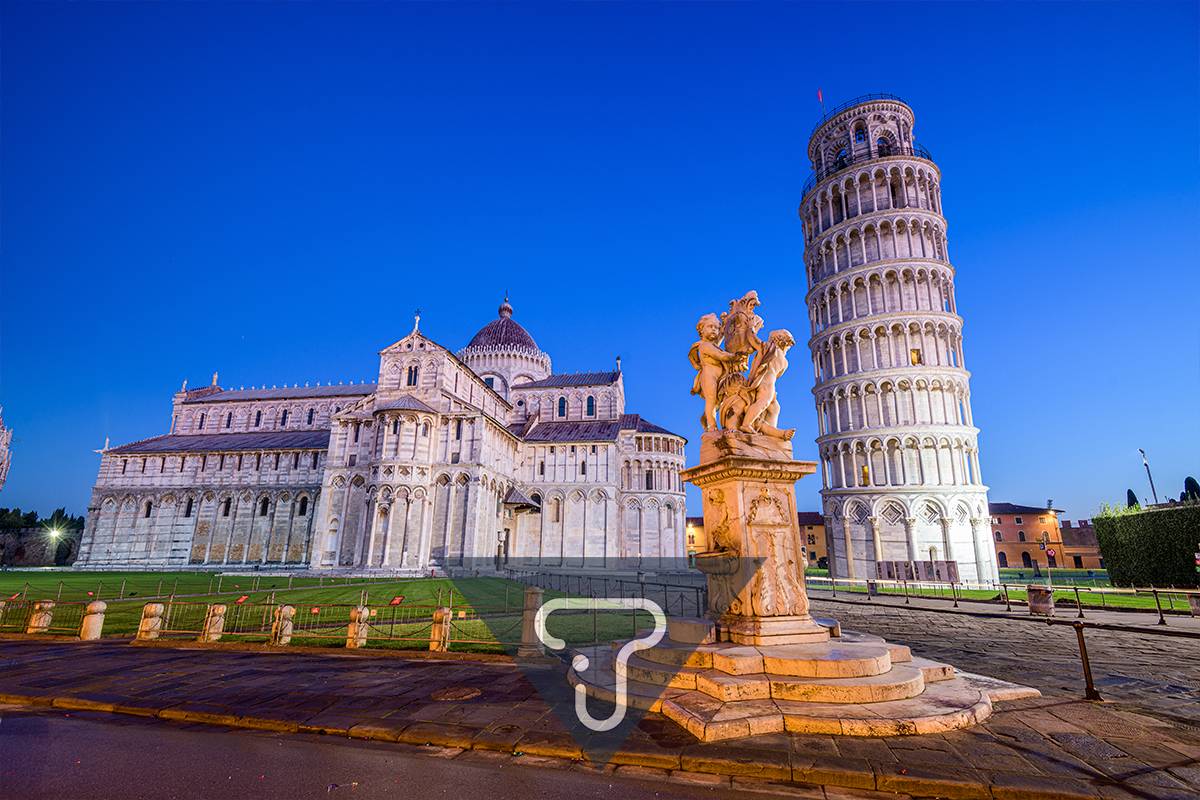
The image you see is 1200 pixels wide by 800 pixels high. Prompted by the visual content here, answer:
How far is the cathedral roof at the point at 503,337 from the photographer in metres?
63.5

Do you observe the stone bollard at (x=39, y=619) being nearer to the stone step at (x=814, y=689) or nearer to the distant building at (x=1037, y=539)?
the stone step at (x=814, y=689)

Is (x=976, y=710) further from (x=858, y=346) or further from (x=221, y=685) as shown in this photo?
(x=858, y=346)

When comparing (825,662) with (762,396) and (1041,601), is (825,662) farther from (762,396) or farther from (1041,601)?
(1041,601)

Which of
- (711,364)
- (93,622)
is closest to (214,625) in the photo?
(93,622)

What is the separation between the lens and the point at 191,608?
1842cm

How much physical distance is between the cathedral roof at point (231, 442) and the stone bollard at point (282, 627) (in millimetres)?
40074

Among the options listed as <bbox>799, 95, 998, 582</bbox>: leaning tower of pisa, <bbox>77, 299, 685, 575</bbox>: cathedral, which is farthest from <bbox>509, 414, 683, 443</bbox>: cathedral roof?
<bbox>799, 95, 998, 582</bbox>: leaning tower of pisa

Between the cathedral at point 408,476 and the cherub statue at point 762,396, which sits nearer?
the cherub statue at point 762,396

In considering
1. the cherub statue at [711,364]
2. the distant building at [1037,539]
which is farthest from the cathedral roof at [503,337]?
the distant building at [1037,539]

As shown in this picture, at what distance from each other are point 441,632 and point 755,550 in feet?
22.5

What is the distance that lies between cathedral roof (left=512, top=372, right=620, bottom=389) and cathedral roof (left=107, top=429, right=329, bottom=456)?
20848 millimetres

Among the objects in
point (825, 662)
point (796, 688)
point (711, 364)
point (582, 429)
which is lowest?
point (796, 688)

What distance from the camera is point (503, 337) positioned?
64312 millimetres

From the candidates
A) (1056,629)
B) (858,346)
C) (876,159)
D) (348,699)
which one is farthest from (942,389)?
(348,699)
